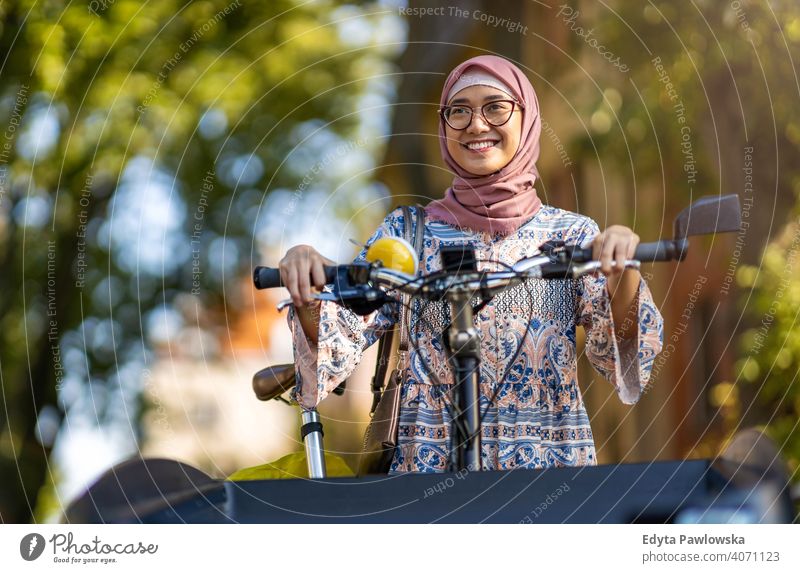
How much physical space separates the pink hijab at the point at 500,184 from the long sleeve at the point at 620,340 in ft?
1.06

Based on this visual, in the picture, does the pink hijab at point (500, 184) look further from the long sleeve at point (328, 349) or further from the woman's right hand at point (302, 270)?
the woman's right hand at point (302, 270)

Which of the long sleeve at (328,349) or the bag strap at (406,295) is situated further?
the bag strap at (406,295)

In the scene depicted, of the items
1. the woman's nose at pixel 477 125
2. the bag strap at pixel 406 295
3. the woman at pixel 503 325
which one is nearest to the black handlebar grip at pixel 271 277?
the woman at pixel 503 325

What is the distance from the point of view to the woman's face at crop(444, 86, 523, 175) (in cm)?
325

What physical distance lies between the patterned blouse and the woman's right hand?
297mm

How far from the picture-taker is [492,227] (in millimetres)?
3299

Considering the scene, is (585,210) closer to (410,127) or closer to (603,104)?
(410,127)

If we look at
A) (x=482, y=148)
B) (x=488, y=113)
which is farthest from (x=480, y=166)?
(x=488, y=113)

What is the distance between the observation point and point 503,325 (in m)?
3.21

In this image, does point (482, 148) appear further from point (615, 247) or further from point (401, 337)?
point (615, 247)

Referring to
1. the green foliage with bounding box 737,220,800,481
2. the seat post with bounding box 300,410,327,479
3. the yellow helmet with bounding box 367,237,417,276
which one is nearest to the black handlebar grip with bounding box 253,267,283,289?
the yellow helmet with bounding box 367,237,417,276

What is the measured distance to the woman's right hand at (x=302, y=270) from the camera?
2738 millimetres
